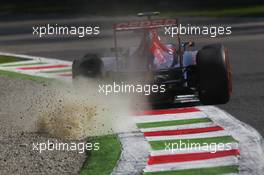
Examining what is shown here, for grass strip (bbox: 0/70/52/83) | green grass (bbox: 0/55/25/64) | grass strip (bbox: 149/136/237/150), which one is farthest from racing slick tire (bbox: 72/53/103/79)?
green grass (bbox: 0/55/25/64)

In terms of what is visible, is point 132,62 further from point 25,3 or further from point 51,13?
point 25,3

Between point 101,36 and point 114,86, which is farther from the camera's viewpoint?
point 101,36

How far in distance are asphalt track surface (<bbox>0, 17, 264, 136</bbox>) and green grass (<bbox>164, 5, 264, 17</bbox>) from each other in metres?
1.45

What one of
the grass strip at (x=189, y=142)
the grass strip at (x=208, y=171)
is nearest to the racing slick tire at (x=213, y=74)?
the grass strip at (x=189, y=142)

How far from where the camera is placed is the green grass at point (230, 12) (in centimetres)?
3053

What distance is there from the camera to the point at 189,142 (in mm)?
9328

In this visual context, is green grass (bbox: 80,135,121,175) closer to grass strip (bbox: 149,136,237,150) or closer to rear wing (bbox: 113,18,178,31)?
grass strip (bbox: 149,136,237,150)

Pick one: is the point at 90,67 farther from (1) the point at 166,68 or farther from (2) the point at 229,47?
(2) the point at 229,47

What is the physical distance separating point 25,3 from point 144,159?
111 feet

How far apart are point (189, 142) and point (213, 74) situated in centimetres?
235

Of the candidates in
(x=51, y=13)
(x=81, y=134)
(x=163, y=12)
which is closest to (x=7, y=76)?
→ (x=81, y=134)

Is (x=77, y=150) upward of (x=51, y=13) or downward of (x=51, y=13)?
upward

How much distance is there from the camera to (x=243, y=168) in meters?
7.93

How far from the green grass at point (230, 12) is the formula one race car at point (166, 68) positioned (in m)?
18.6
